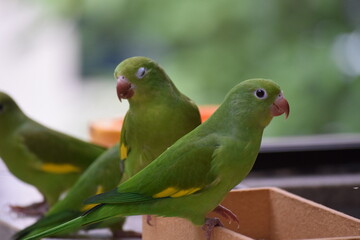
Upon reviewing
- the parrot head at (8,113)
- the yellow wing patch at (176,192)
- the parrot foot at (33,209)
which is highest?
the parrot head at (8,113)

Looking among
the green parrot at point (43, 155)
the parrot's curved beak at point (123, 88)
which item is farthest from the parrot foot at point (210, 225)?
the green parrot at point (43, 155)

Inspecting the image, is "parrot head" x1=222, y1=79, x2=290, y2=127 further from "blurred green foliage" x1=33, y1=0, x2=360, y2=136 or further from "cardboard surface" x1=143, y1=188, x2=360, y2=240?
"blurred green foliage" x1=33, y1=0, x2=360, y2=136

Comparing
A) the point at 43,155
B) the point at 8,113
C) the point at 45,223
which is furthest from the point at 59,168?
the point at 45,223

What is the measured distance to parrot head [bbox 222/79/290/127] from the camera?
1.04 metres

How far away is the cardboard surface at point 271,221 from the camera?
3.50 feet

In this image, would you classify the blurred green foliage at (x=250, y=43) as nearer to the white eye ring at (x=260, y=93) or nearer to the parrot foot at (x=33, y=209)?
the parrot foot at (x=33, y=209)

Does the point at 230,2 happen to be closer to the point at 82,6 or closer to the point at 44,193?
the point at 82,6

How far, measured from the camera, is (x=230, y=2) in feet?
11.8

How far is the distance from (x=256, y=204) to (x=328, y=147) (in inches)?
37.5

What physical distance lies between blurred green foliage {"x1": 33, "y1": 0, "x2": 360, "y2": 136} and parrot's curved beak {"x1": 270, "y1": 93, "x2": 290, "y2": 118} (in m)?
2.31

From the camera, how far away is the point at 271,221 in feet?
4.02

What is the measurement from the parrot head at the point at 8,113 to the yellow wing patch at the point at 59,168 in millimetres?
134

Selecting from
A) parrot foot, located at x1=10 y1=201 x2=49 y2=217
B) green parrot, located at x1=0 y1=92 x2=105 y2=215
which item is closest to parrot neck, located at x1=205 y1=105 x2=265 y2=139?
green parrot, located at x1=0 y1=92 x2=105 y2=215

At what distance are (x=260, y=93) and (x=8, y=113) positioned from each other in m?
0.94
